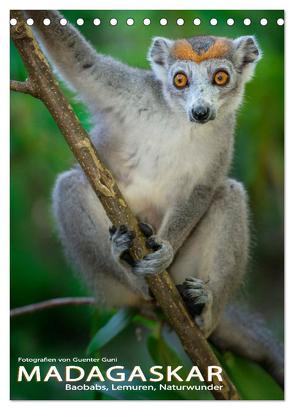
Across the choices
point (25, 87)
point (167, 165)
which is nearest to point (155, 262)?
point (167, 165)

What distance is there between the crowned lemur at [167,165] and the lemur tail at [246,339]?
181mm

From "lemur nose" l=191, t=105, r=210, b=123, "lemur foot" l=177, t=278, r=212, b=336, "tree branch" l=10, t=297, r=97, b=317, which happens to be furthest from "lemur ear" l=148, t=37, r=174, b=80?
"tree branch" l=10, t=297, r=97, b=317

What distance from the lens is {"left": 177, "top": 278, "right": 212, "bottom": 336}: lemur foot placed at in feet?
15.8

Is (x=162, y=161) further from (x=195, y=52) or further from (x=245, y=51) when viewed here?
(x=245, y=51)

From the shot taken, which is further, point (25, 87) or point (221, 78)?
point (221, 78)

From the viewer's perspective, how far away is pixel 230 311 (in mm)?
5668

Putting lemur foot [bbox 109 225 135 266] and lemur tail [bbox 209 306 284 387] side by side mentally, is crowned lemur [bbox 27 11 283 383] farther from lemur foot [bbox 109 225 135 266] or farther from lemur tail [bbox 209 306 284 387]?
lemur tail [bbox 209 306 284 387]

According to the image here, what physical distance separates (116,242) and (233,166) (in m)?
1.56

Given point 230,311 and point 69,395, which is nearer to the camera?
point 69,395

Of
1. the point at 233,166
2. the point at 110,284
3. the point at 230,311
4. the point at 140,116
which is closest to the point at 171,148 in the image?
the point at 140,116

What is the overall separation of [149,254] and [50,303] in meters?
1.03

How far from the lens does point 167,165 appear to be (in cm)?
492

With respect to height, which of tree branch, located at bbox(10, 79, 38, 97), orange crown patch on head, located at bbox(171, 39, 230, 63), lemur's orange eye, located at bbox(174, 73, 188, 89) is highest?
orange crown patch on head, located at bbox(171, 39, 230, 63)

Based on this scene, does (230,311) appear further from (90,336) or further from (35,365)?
(35,365)
